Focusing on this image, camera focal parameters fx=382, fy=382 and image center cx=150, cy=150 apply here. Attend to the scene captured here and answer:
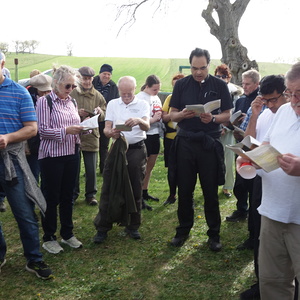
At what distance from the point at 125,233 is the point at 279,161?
3187mm

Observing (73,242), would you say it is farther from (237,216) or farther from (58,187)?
(237,216)

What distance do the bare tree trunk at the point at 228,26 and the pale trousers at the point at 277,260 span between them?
1262 cm

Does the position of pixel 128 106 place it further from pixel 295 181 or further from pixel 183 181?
pixel 295 181

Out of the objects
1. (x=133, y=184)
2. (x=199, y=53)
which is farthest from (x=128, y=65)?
(x=199, y=53)

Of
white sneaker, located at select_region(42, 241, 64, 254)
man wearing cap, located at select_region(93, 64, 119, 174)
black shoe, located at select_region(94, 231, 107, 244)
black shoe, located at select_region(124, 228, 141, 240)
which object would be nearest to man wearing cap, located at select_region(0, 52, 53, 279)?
white sneaker, located at select_region(42, 241, 64, 254)

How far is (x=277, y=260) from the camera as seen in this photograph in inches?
105

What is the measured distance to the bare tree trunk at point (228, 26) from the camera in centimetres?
1482

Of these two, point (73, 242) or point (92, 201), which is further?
point (92, 201)

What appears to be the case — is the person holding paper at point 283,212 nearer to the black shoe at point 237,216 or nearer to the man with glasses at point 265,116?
the man with glasses at point 265,116

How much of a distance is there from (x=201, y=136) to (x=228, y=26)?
12950 millimetres

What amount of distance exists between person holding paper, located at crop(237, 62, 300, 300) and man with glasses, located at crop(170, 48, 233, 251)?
1627 mm

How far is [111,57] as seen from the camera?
5719cm

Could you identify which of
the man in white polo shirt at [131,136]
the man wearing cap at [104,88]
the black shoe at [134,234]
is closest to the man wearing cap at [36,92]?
the man in white polo shirt at [131,136]

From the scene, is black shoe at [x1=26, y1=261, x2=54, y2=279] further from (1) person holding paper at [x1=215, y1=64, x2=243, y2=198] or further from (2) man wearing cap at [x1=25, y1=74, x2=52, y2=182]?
(1) person holding paper at [x1=215, y1=64, x2=243, y2=198]
